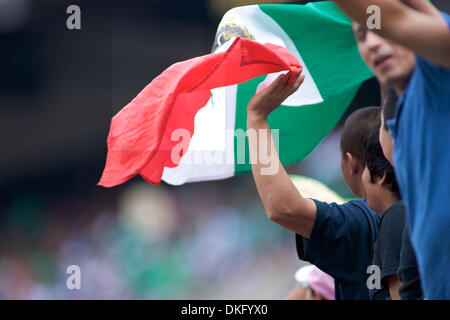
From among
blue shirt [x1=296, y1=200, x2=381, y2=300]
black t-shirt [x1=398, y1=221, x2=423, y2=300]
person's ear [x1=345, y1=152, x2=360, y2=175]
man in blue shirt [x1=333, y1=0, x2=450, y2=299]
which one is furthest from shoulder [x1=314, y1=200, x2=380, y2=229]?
man in blue shirt [x1=333, y1=0, x2=450, y2=299]

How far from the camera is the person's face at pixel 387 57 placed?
0.82 metres

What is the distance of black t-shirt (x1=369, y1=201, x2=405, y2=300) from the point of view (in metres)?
1.26

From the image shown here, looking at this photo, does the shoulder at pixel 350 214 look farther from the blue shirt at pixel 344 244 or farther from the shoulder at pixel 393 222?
the shoulder at pixel 393 222

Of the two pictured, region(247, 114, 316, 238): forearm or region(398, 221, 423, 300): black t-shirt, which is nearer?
region(398, 221, 423, 300): black t-shirt

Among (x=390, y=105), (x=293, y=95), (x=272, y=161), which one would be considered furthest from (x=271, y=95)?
(x=293, y=95)

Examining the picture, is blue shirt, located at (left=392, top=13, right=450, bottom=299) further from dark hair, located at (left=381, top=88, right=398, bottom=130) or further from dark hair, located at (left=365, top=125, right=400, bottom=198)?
dark hair, located at (left=365, top=125, right=400, bottom=198)

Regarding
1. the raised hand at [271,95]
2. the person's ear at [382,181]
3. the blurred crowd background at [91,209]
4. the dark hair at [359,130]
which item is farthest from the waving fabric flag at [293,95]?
the blurred crowd background at [91,209]

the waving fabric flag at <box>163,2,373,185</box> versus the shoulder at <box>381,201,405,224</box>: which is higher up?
the waving fabric flag at <box>163,2,373,185</box>

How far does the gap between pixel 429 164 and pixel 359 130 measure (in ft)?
3.00

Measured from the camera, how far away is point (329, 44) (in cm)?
211

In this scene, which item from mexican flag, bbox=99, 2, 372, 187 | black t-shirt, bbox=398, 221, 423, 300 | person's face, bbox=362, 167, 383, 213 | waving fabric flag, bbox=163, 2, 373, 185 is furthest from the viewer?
waving fabric flag, bbox=163, 2, 373, 185

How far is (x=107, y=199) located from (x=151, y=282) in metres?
0.63

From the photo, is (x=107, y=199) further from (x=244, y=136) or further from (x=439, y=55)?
(x=439, y=55)

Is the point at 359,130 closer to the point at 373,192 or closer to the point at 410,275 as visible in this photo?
the point at 373,192
